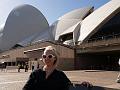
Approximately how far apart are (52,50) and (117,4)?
140 ft

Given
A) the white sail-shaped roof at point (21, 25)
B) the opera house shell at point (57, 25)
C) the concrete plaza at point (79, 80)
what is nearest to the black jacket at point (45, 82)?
the concrete plaza at point (79, 80)

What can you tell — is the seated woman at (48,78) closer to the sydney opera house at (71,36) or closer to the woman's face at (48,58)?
the woman's face at (48,58)

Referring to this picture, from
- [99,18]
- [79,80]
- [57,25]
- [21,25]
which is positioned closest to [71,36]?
[57,25]

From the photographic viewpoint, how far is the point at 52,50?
11.1 ft

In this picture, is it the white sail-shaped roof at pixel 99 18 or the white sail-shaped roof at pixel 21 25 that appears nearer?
the white sail-shaped roof at pixel 99 18

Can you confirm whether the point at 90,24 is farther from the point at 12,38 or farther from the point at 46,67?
the point at 46,67

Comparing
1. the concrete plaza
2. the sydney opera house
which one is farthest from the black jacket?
the sydney opera house

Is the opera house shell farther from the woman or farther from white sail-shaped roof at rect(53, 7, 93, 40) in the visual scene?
the woman

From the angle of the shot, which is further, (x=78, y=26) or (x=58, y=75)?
(x=78, y=26)

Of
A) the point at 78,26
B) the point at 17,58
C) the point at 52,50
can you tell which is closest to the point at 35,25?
the point at 17,58

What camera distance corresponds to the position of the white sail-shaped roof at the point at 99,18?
4416cm

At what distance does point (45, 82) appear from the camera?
3.22m

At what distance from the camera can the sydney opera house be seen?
4122 cm

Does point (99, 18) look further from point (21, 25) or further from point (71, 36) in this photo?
point (21, 25)
